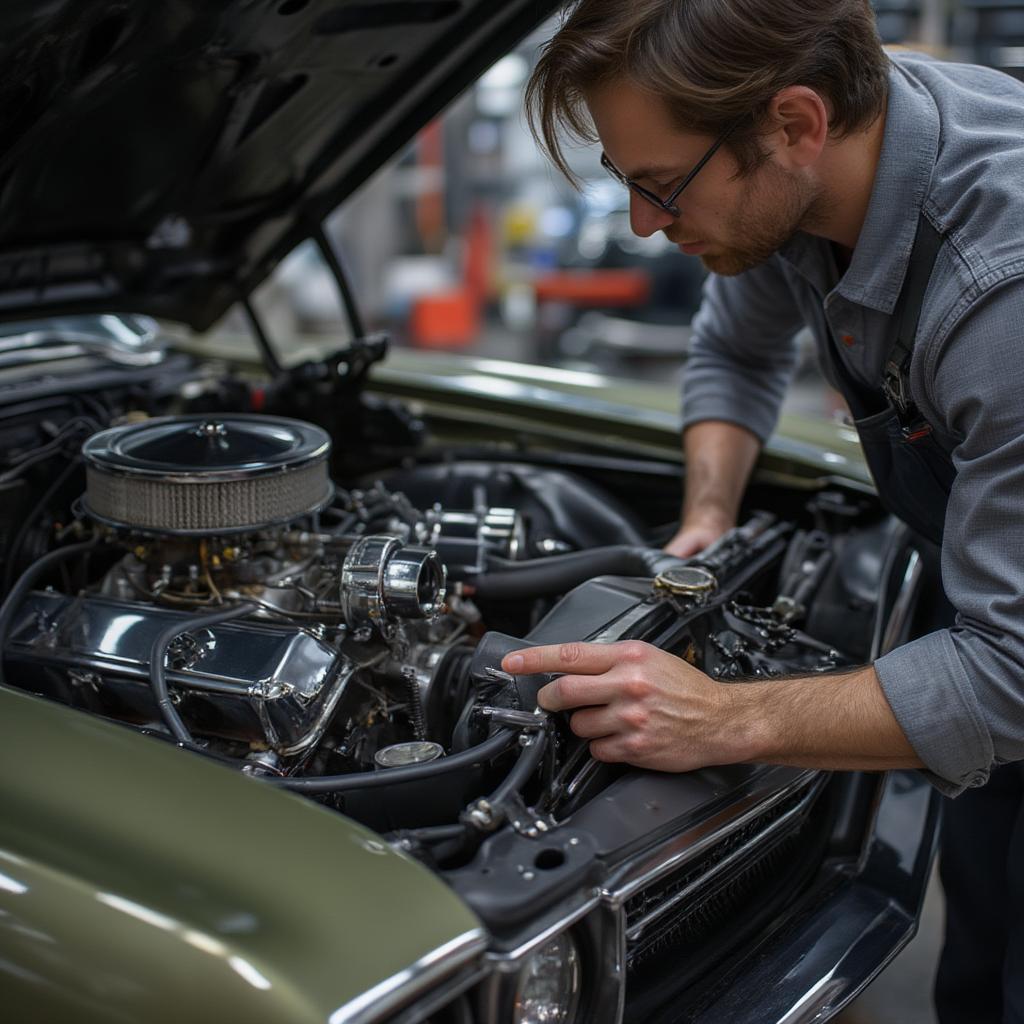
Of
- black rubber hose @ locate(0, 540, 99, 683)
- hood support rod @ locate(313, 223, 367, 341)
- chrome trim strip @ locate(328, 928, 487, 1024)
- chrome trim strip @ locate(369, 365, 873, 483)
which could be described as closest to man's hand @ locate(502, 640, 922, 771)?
chrome trim strip @ locate(328, 928, 487, 1024)

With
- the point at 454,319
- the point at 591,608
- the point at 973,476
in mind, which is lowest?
the point at 454,319

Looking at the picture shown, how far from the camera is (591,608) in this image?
4.91ft

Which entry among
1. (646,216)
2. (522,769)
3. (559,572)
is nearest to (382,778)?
(522,769)

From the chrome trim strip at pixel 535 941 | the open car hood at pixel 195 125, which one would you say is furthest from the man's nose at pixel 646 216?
the chrome trim strip at pixel 535 941

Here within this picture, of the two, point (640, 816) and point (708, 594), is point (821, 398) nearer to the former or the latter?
point (708, 594)

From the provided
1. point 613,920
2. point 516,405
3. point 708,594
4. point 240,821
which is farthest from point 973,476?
point 516,405

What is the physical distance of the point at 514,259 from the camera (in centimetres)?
1026

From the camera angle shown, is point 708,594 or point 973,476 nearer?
point 973,476

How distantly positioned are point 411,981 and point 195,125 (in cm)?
149

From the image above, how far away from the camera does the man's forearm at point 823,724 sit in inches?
48.5

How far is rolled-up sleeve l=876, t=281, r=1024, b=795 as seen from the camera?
1.18m

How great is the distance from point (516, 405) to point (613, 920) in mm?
1568

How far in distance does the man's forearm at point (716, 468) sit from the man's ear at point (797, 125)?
2.38ft

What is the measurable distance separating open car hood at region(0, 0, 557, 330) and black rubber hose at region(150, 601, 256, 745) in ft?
2.44
